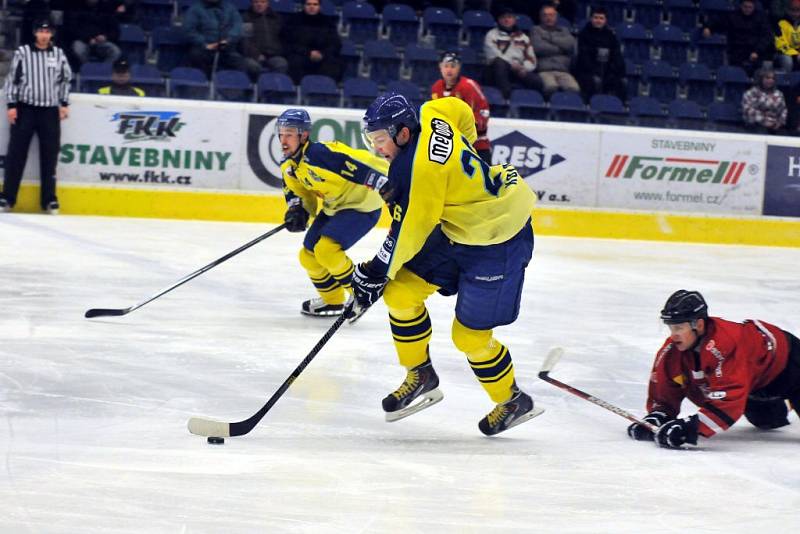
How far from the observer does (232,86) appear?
10.1 metres

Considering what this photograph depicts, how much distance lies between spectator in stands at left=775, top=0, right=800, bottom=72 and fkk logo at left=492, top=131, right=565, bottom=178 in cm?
343

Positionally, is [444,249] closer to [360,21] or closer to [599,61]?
[599,61]

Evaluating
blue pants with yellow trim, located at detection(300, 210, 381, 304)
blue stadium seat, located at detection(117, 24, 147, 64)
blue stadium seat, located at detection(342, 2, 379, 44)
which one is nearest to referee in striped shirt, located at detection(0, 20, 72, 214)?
blue stadium seat, located at detection(117, 24, 147, 64)

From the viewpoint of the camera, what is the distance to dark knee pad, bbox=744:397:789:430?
4613 millimetres

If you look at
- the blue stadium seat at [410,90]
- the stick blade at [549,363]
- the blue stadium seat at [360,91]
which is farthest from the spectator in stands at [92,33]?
the stick blade at [549,363]

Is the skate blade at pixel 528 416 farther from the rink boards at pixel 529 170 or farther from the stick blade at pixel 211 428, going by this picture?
the rink boards at pixel 529 170

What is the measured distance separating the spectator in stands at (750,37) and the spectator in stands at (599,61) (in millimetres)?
1659

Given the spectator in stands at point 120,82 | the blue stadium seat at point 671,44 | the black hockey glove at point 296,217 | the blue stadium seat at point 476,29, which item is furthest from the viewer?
the blue stadium seat at point 671,44

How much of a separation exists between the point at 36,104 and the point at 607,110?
4.84 metres

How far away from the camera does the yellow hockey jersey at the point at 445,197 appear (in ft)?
12.8

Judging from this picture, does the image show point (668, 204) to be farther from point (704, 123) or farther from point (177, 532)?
point (177, 532)

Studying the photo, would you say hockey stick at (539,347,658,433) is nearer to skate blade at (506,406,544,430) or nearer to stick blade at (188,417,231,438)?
skate blade at (506,406,544,430)

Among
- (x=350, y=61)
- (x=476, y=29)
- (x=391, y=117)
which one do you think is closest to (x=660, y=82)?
(x=476, y=29)

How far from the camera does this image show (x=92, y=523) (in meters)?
3.23
